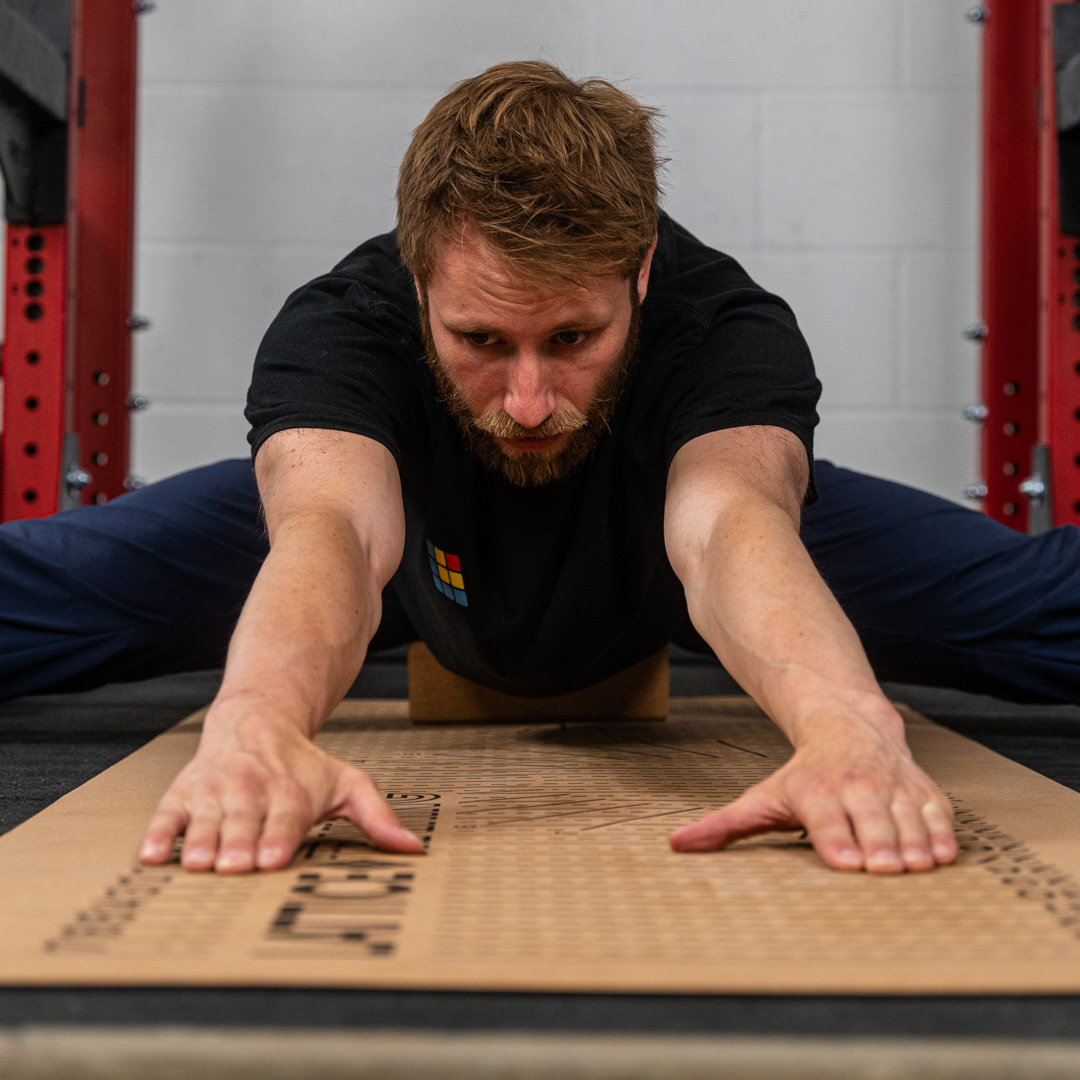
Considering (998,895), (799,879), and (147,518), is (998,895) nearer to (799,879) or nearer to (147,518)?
(799,879)

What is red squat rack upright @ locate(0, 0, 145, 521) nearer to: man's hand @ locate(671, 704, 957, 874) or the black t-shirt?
the black t-shirt

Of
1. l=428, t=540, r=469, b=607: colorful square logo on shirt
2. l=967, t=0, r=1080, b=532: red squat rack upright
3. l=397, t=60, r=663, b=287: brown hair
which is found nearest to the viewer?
l=397, t=60, r=663, b=287: brown hair

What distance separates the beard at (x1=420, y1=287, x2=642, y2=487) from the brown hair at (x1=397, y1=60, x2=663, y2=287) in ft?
0.25

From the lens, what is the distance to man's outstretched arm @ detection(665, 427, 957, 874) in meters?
0.62

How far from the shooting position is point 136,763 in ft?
3.22

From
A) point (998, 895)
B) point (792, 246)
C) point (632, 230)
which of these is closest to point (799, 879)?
point (998, 895)

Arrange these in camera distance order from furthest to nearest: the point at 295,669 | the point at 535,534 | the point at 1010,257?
the point at 1010,257
the point at 535,534
the point at 295,669

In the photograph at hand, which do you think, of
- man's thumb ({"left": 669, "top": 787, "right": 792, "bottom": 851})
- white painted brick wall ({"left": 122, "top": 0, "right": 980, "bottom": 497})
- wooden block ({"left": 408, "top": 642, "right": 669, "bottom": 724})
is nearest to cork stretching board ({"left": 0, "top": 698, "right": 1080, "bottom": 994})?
man's thumb ({"left": 669, "top": 787, "right": 792, "bottom": 851})

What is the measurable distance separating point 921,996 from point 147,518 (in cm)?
104

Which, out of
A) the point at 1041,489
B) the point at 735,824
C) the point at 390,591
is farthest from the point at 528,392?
the point at 1041,489

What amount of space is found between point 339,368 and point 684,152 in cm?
138

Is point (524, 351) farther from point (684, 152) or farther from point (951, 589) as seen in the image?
point (684, 152)

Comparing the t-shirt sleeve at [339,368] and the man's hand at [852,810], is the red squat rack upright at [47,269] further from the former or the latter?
the man's hand at [852,810]

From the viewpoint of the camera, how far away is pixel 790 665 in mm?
708
